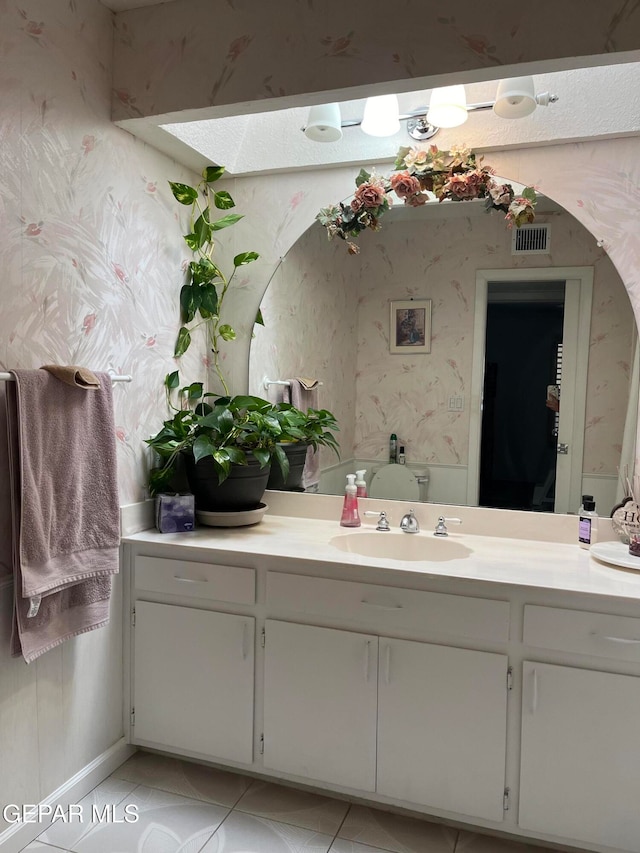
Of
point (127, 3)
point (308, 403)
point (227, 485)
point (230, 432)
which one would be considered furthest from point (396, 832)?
point (127, 3)

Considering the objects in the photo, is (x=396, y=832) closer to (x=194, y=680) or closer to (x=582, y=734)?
(x=582, y=734)

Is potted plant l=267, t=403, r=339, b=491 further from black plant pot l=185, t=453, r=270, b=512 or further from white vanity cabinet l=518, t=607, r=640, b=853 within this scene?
white vanity cabinet l=518, t=607, r=640, b=853

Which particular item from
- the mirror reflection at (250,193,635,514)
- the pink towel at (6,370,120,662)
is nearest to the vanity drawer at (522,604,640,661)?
the mirror reflection at (250,193,635,514)

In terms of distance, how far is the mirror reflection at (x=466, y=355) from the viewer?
2.11 metres

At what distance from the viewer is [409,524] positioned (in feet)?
7.26

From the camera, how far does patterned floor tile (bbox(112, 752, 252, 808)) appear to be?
2006mm

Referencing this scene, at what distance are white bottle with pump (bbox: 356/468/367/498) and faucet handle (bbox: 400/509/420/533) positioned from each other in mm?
225

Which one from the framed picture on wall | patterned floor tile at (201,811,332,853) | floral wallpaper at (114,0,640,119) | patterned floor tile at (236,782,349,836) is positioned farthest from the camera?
the framed picture on wall

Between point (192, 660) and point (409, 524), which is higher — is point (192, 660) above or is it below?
below

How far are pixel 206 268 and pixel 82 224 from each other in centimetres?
62

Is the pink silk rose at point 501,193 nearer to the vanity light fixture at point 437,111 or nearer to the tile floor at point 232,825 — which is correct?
the vanity light fixture at point 437,111

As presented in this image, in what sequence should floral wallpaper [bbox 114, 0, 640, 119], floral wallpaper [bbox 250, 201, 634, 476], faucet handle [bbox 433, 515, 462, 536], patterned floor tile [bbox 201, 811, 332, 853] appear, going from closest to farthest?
floral wallpaper [bbox 114, 0, 640, 119], patterned floor tile [bbox 201, 811, 332, 853], floral wallpaper [bbox 250, 201, 634, 476], faucet handle [bbox 433, 515, 462, 536]
